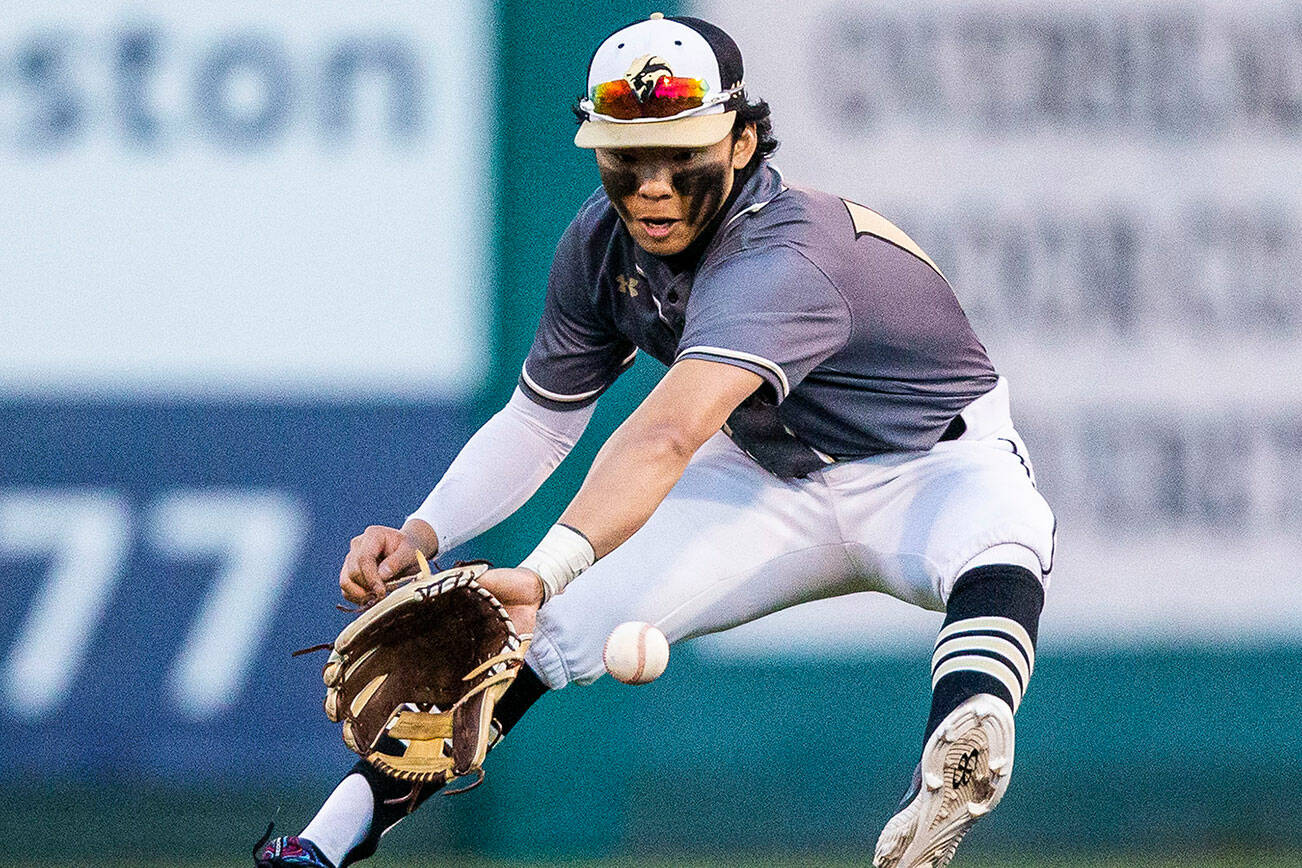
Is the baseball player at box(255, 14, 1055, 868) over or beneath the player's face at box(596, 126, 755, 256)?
beneath

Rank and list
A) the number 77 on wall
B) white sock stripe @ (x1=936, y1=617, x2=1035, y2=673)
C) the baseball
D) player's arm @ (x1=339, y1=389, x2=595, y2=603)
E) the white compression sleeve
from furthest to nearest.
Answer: the number 77 on wall
the white compression sleeve
player's arm @ (x1=339, y1=389, x2=595, y2=603)
white sock stripe @ (x1=936, y1=617, x2=1035, y2=673)
the baseball

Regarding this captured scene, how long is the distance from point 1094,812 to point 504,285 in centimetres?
238

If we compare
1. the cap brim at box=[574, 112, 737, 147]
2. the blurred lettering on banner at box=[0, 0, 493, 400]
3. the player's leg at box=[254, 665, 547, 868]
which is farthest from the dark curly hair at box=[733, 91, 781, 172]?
the blurred lettering on banner at box=[0, 0, 493, 400]

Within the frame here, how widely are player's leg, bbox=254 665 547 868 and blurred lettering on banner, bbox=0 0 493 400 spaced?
2243 millimetres

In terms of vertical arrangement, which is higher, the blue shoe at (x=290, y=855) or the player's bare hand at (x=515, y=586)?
the player's bare hand at (x=515, y=586)

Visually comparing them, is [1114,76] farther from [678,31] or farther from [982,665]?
[982,665]

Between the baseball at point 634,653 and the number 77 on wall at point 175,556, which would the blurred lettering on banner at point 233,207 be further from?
the baseball at point 634,653

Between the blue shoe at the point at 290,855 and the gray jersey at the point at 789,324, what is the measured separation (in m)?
1.09

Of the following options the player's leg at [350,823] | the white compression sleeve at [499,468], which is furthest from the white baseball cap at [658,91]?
the player's leg at [350,823]

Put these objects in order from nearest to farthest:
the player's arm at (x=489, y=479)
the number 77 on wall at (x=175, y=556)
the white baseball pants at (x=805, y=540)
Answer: the white baseball pants at (x=805, y=540) < the player's arm at (x=489, y=479) < the number 77 on wall at (x=175, y=556)

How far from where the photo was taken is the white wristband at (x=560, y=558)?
3.12 m

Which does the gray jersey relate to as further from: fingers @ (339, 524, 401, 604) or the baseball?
fingers @ (339, 524, 401, 604)

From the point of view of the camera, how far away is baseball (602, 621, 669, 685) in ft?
10.6

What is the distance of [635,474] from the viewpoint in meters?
3.15
